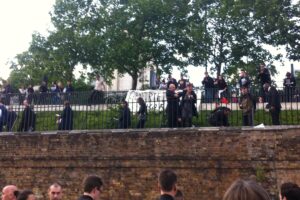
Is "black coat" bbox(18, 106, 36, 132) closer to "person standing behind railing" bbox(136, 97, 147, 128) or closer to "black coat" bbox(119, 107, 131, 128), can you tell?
"black coat" bbox(119, 107, 131, 128)

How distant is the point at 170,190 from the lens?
581 centimetres

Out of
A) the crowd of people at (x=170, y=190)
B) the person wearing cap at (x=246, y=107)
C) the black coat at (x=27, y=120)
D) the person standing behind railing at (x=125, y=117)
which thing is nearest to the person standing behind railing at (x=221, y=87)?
the person wearing cap at (x=246, y=107)

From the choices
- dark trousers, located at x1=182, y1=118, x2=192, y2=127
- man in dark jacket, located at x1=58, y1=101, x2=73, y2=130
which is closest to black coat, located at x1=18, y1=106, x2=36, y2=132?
man in dark jacket, located at x1=58, y1=101, x2=73, y2=130

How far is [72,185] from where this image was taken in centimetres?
1298

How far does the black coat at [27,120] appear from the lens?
49.1 feet

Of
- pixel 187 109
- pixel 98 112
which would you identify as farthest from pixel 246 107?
pixel 98 112

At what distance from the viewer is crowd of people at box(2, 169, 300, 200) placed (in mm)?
2961

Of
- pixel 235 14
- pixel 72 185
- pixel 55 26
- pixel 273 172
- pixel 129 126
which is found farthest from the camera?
pixel 55 26

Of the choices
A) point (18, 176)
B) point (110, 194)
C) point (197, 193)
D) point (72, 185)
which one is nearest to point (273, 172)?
point (197, 193)

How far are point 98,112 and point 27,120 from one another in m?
2.37

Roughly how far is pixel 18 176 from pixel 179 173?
16.5 feet

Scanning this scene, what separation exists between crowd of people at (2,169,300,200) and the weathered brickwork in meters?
4.95

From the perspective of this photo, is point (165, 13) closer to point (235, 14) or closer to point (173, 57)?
point (173, 57)

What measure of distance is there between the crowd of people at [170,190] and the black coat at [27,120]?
805cm
